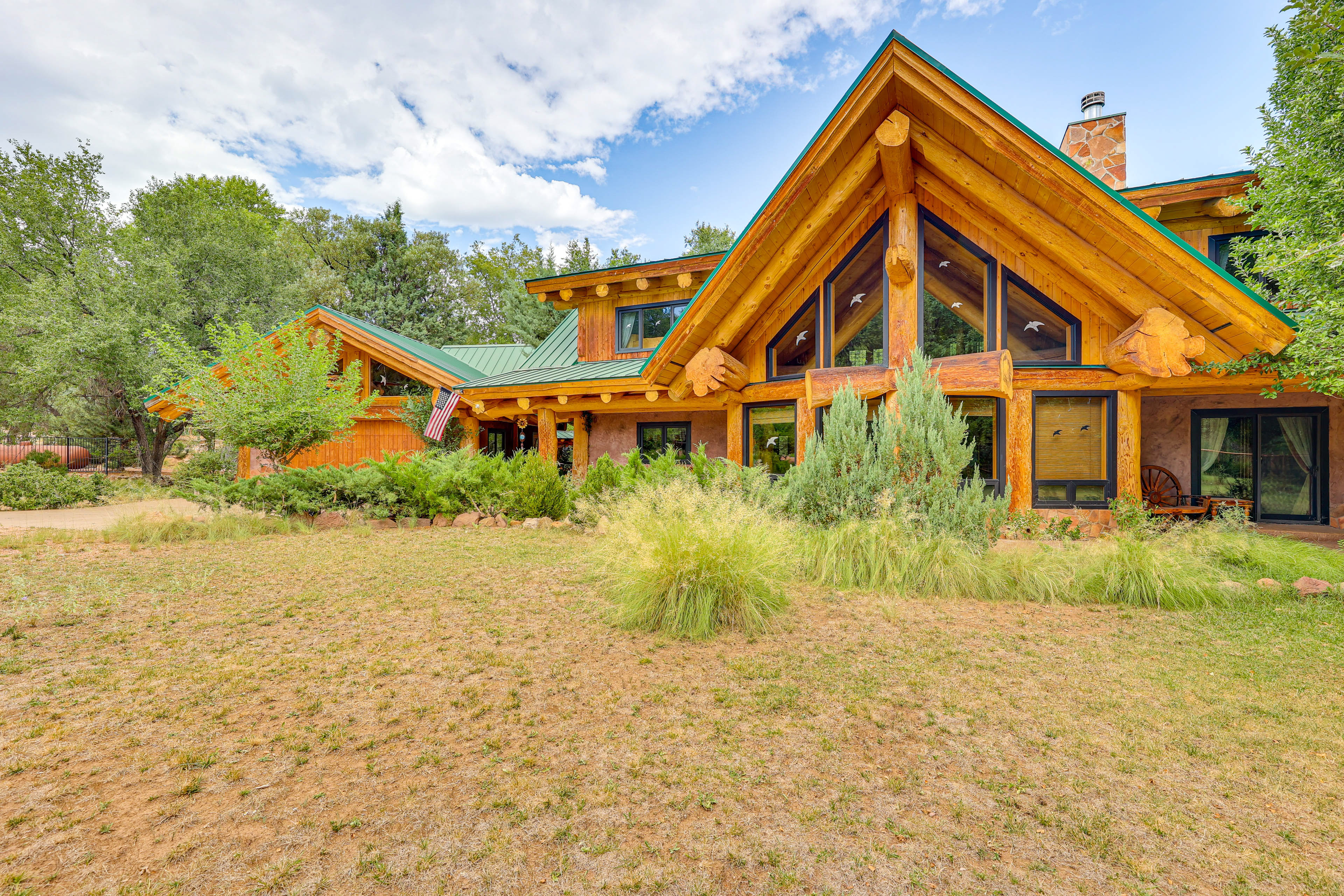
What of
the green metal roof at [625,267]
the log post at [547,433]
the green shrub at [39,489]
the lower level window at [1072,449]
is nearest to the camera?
the lower level window at [1072,449]

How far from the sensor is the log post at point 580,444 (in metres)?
12.0

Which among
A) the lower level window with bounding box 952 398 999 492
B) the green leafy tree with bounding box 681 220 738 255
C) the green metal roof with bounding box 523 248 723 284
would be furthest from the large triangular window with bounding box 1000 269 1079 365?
the green leafy tree with bounding box 681 220 738 255

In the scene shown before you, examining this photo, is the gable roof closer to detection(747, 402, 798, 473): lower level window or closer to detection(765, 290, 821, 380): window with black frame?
detection(765, 290, 821, 380): window with black frame

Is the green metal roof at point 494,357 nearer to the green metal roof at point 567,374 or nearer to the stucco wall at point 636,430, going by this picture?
the green metal roof at point 567,374

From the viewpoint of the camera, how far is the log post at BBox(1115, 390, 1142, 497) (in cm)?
740

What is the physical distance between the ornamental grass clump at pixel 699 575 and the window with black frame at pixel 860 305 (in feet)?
15.7

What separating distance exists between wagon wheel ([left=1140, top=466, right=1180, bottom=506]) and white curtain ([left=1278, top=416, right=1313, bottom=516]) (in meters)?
1.44

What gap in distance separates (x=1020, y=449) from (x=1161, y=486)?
Answer: 3.43 m

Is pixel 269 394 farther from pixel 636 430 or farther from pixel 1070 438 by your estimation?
pixel 1070 438

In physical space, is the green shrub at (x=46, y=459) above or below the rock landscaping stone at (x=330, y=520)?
above

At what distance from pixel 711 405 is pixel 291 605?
25.0ft

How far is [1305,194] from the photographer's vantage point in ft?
19.5

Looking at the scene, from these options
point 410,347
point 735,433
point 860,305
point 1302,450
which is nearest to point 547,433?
point 735,433

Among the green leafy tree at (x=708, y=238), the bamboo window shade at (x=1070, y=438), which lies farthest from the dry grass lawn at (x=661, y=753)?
the green leafy tree at (x=708, y=238)
